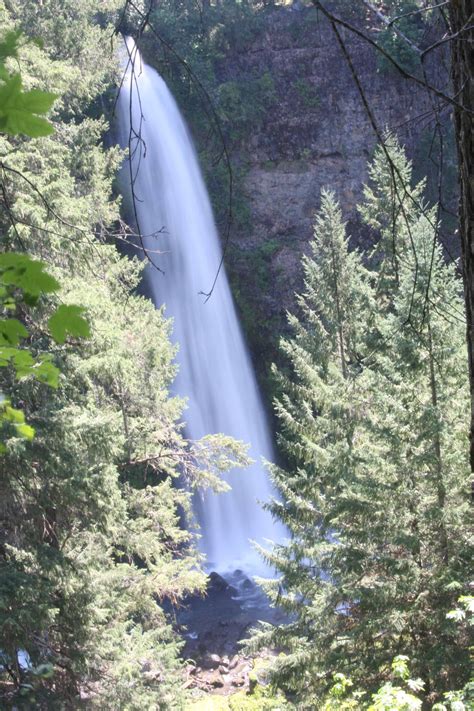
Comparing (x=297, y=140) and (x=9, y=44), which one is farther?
(x=297, y=140)

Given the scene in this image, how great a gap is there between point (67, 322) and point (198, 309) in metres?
17.5

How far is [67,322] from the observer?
1009mm

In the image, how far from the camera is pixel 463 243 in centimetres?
196

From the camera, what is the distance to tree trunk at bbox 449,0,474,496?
1843 millimetres

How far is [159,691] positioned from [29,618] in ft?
7.42

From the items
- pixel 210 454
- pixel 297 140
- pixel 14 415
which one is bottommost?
pixel 14 415

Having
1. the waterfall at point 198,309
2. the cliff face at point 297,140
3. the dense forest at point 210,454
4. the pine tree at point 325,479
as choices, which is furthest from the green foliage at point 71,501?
the cliff face at point 297,140

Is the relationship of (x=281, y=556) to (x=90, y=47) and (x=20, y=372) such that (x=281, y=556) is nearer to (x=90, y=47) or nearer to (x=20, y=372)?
(x=20, y=372)

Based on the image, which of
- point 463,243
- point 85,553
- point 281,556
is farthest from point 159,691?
point 463,243

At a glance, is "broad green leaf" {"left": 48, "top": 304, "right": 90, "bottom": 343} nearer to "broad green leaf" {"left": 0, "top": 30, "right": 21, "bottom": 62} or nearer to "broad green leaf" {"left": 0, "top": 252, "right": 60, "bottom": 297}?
"broad green leaf" {"left": 0, "top": 252, "right": 60, "bottom": 297}

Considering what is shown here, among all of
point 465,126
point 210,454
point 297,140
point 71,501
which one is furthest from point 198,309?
point 465,126

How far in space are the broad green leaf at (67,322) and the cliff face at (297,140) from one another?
18.4m

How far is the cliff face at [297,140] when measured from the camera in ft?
64.5

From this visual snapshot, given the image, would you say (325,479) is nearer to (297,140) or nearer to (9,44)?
(9,44)
